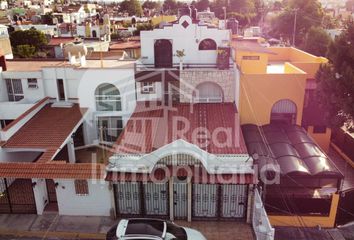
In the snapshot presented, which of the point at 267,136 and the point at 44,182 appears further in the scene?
the point at 267,136

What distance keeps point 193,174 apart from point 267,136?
6.53m

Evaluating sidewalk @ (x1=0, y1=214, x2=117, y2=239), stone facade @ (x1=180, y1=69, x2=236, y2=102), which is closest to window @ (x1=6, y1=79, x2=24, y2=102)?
sidewalk @ (x1=0, y1=214, x2=117, y2=239)

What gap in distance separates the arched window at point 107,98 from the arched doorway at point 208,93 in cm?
547

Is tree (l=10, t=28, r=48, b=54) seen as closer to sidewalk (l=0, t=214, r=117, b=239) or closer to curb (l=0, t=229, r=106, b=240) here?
sidewalk (l=0, t=214, r=117, b=239)

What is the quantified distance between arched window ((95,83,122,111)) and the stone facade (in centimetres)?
456

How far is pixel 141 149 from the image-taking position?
55.4 ft

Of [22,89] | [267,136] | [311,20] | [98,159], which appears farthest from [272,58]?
[311,20]

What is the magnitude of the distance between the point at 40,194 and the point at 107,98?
8092mm

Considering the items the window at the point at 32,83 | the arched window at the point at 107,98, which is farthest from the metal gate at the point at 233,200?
the window at the point at 32,83

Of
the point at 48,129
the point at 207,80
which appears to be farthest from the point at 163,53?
the point at 48,129

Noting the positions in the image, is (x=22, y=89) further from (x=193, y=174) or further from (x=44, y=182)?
(x=193, y=174)

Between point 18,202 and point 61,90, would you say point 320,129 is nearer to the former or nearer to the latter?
point 61,90

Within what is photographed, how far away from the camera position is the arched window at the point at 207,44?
2488 cm

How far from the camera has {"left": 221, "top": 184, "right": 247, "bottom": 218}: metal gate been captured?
16141mm
